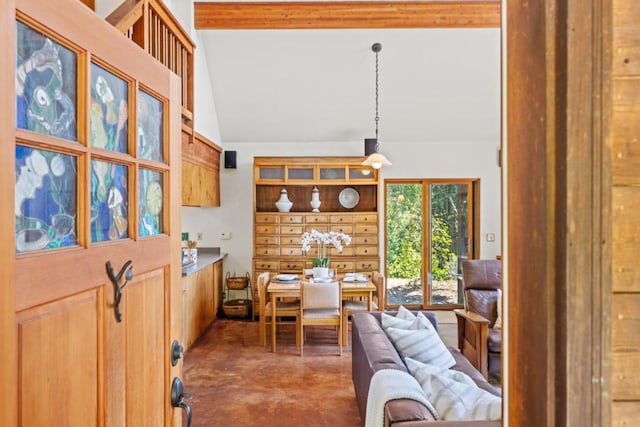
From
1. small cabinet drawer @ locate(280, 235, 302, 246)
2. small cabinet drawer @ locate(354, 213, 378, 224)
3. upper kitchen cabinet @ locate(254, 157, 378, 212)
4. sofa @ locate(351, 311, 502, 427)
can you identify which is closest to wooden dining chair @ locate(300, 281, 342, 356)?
sofa @ locate(351, 311, 502, 427)

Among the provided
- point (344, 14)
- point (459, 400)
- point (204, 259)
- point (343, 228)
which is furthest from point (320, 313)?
point (344, 14)

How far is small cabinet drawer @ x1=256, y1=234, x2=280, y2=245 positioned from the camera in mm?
5715

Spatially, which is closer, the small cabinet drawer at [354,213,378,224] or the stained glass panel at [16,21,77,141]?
the stained glass panel at [16,21,77,141]

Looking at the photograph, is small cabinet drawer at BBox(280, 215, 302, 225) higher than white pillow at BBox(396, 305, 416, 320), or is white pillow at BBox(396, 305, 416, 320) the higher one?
small cabinet drawer at BBox(280, 215, 302, 225)

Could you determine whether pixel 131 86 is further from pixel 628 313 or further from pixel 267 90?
pixel 267 90

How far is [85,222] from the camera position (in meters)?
0.89

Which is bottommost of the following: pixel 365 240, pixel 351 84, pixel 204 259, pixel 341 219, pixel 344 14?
pixel 204 259

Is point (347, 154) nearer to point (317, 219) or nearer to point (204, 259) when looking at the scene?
point (317, 219)

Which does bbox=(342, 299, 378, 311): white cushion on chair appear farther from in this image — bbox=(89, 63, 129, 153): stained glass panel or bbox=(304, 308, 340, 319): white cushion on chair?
bbox=(89, 63, 129, 153): stained glass panel

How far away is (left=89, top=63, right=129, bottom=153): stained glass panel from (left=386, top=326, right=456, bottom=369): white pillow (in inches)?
84.3

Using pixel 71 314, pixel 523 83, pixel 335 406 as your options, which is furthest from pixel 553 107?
pixel 335 406

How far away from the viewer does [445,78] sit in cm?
516

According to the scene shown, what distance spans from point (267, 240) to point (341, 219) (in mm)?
1143

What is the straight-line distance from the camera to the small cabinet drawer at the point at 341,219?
573 centimetres
